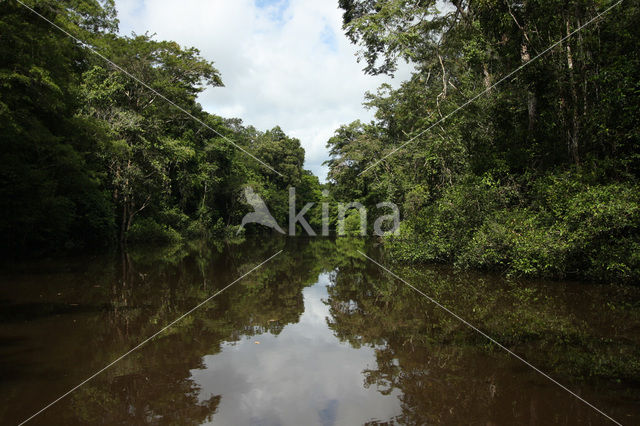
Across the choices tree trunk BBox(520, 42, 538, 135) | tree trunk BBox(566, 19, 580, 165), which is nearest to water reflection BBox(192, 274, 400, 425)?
tree trunk BBox(566, 19, 580, 165)

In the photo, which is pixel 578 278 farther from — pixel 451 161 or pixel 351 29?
pixel 351 29

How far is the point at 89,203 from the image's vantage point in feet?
54.5

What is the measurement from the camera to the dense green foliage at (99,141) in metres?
9.88

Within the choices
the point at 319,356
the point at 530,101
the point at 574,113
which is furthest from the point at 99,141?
the point at 574,113

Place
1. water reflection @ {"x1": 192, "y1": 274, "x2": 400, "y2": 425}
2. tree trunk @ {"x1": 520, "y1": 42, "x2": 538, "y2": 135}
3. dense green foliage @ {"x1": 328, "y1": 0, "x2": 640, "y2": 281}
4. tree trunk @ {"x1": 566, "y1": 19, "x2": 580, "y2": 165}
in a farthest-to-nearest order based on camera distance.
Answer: tree trunk @ {"x1": 520, "y1": 42, "x2": 538, "y2": 135}
tree trunk @ {"x1": 566, "y1": 19, "x2": 580, "y2": 165}
dense green foliage @ {"x1": 328, "y1": 0, "x2": 640, "y2": 281}
water reflection @ {"x1": 192, "y1": 274, "x2": 400, "y2": 425}

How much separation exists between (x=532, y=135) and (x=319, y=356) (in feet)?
29.0

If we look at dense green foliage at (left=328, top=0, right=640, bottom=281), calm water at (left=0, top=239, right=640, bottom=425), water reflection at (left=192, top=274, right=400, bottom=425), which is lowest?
water reflection at (left=192, top=274, right=400, bottom=425)

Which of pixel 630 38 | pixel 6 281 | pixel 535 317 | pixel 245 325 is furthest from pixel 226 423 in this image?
pixel 630 38

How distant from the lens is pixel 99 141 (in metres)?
14.1

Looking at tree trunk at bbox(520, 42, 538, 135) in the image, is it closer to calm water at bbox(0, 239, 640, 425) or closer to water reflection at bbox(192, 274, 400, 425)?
calm water at bbox(0, 239, 640, 425)

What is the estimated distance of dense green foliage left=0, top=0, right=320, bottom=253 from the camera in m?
9.88

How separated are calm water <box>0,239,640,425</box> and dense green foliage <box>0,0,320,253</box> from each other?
5.15m

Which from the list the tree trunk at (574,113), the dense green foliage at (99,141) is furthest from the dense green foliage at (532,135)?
the dense green foliage at (99,141)

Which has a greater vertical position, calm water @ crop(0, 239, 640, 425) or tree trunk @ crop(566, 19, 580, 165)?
tree trunk @ crop(566, 19, 580, 165)
